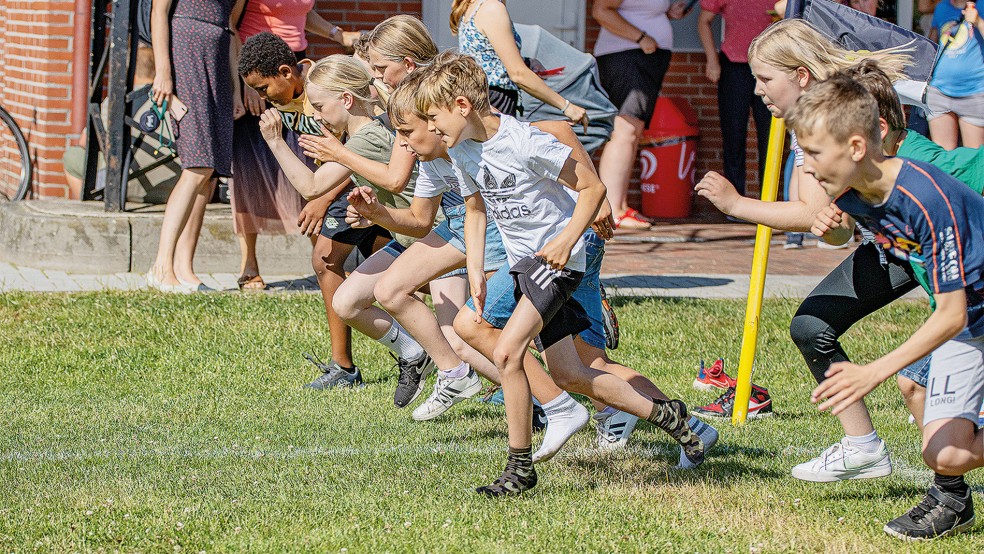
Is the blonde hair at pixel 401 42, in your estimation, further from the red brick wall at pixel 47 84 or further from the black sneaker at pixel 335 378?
the red brick wall at pixel 47 84

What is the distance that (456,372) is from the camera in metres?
5.61

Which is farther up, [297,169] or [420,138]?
[420,138]

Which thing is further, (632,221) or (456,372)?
(632,221)

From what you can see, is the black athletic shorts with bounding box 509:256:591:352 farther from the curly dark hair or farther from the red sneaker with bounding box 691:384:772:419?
the curly dark hair

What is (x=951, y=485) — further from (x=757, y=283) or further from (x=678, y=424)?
(x=757, y=283)

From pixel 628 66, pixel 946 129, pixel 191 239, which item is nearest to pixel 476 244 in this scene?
pixel 191 239

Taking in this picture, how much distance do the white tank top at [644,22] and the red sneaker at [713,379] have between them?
4.73 meters

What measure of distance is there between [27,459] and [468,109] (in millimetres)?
2184

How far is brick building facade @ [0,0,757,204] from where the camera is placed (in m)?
10.2

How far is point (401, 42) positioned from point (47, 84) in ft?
18.3

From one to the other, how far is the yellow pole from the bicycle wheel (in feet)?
21.9

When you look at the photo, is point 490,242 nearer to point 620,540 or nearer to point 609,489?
point 609,489

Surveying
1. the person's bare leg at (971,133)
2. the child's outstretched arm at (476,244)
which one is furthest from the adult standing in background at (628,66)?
the child's outstretched arm at (476,244)

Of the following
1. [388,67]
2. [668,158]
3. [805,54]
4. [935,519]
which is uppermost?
[805,54]
